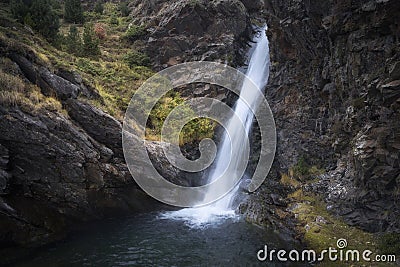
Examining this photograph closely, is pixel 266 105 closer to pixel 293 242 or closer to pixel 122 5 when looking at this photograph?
pixel 293 242

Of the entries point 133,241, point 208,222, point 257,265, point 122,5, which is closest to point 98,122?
point 133,241

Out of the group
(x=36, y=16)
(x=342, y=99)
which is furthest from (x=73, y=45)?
(x=342, y=99)

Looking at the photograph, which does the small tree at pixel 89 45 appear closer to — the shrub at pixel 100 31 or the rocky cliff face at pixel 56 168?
the shrub at pixel 100 31

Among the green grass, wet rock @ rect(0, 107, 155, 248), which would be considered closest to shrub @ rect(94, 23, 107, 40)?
the green grass

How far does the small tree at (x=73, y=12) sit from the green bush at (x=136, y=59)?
9.03 metres

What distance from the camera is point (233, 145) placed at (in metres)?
21.2

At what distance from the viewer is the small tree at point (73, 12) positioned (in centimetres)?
3312

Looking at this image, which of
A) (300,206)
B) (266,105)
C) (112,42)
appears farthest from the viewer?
(112,42)

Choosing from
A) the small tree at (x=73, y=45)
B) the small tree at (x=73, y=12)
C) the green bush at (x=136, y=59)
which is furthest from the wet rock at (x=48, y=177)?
the small tree at (x=73, y=12)

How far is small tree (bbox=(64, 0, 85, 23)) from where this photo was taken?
33.1m

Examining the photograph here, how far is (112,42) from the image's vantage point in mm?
31062

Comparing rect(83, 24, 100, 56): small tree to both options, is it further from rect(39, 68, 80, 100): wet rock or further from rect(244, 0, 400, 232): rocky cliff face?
rect(244, 0, 400, 232): rocky cliff face

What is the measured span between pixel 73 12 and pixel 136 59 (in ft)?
34.8

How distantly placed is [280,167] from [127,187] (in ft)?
30.2
